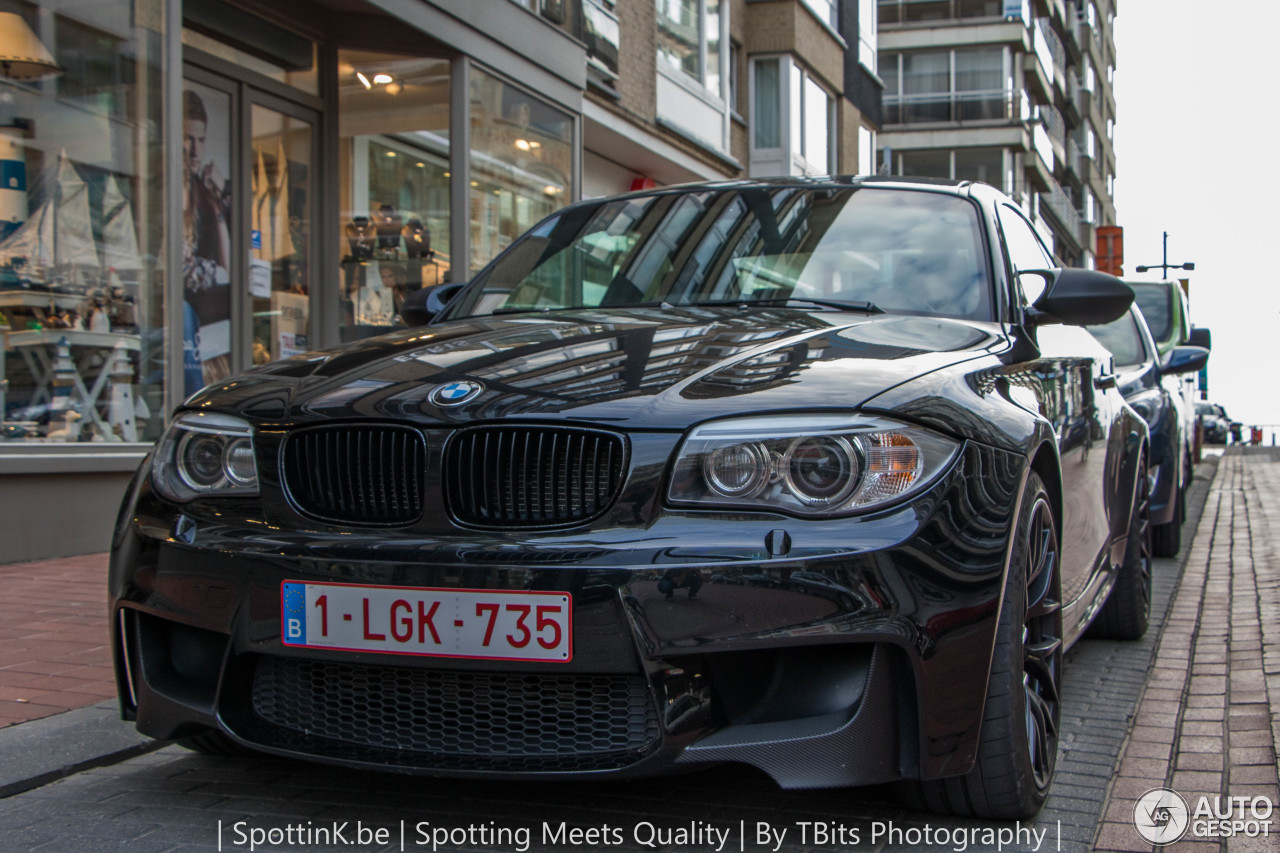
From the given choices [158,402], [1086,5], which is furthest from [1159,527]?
[1086,5]

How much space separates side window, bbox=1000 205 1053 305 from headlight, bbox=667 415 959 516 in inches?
59.3

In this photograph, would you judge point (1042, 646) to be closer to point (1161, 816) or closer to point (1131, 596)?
point (1161, 816)

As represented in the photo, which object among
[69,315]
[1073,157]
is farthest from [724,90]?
[1073,157]

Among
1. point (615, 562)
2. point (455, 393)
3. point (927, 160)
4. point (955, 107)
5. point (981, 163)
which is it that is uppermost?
point (955, 107)

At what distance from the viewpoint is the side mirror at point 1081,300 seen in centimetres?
363

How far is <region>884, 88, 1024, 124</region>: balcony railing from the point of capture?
46344 millimetres

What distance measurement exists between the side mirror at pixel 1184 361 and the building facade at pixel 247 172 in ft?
17.4

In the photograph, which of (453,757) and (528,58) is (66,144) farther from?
(453,757)

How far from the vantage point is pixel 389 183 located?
35.4 ft

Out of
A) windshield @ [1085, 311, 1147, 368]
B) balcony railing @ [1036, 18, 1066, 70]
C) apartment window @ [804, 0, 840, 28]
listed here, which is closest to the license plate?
windshield @ [1085, 311, 1147, 368]

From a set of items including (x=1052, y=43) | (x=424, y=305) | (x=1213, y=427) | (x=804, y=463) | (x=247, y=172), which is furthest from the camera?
(x=1052, y=43)

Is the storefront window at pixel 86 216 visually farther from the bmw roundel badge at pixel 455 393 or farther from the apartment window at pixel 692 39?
the apartment window at pixel 692 39

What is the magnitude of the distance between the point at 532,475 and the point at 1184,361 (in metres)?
7.32

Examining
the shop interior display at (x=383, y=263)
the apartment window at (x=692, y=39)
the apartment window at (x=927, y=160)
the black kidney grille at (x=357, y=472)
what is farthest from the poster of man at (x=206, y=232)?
the apartment window at (x=927, y=160)
